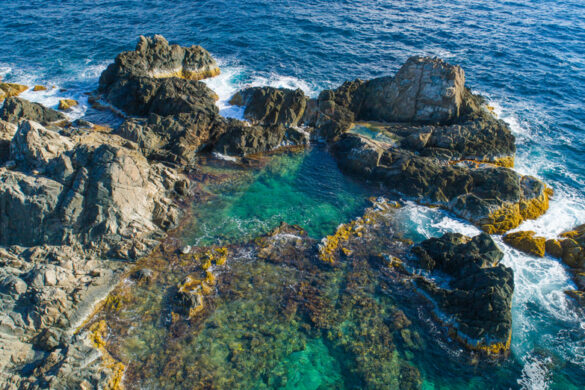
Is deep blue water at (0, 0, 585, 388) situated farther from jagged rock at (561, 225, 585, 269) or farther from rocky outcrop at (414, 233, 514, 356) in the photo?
rocky outcrop at (414, 233, 514, 356)

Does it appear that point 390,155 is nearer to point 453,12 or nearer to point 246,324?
point 246,324

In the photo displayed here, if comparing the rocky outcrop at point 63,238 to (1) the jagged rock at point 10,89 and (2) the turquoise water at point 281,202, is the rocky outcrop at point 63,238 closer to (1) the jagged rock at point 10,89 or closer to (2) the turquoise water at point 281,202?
(2) the turquoise water at point 281,202

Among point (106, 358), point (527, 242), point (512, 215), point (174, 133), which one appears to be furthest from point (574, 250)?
point (174, 133)

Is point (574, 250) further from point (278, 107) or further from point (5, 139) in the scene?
point (5, 139)

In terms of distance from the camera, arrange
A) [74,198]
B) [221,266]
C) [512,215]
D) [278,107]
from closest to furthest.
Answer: [74,198] → [221,266] → [512,215] → [278,107]

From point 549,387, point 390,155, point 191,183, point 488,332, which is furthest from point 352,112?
point 549,387

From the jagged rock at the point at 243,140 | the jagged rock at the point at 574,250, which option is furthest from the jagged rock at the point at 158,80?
the jagged rock at the point at 574,250
